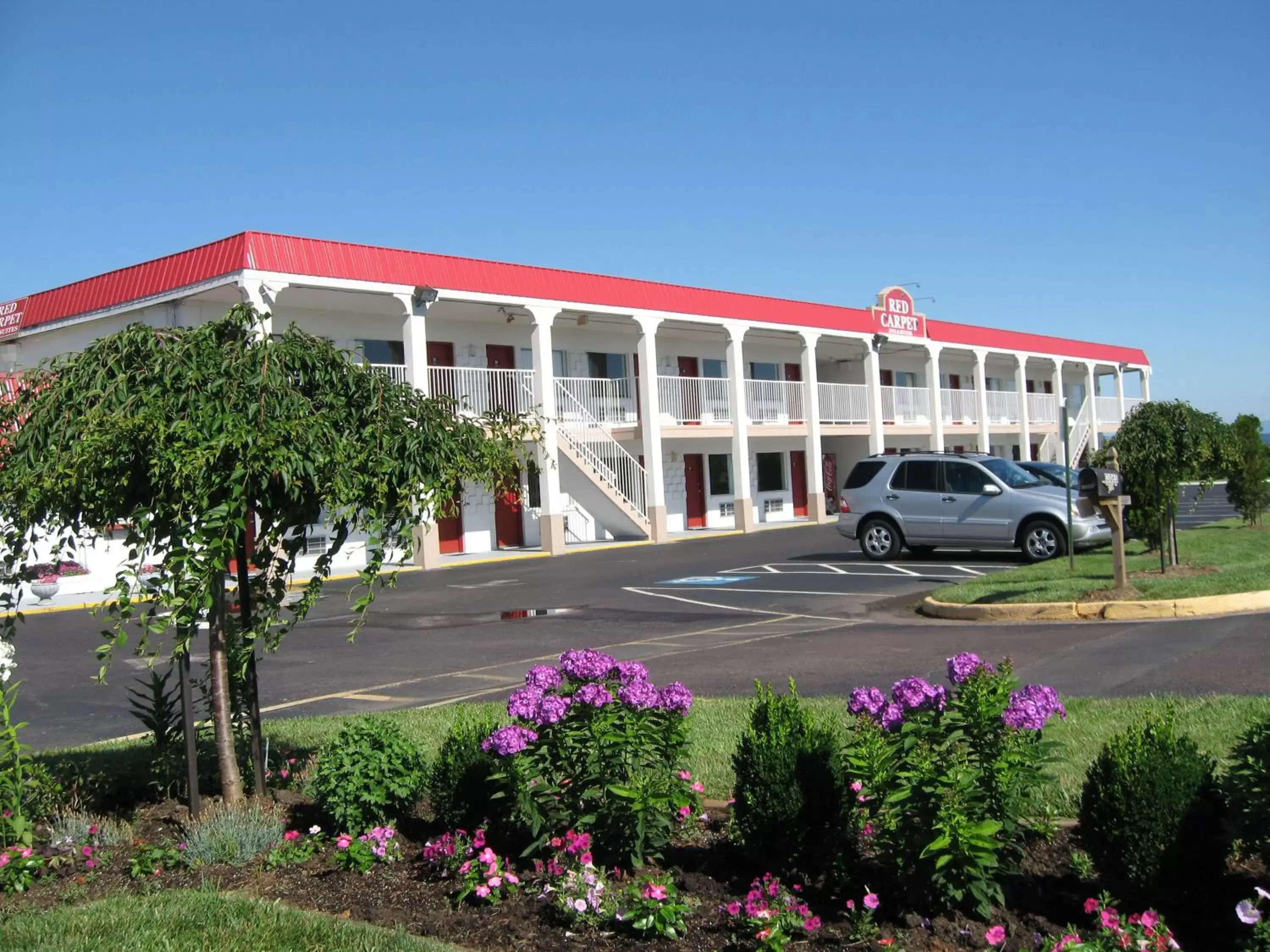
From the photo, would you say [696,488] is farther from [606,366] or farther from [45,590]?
[45,590]

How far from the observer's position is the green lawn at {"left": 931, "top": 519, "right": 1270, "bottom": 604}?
1267cm

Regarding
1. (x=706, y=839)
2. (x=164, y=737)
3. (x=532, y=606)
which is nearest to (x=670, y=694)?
(x=706, y=839)

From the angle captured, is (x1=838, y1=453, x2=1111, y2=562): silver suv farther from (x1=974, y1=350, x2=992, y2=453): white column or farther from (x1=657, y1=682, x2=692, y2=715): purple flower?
(x1=974, y1=350, x2=992, y2=453): white column

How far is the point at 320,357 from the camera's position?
5.75 meters

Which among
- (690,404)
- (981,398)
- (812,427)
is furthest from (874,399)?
(690,404)

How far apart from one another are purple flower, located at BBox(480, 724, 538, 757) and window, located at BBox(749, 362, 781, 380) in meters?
32.1

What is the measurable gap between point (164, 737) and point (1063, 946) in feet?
15.5

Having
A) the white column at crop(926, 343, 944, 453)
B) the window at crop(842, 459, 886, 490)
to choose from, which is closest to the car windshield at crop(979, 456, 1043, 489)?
the window at crop(842, 459, 886, 490)

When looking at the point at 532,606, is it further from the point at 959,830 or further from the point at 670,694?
the point at 959,830

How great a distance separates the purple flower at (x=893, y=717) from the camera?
13.5 feet

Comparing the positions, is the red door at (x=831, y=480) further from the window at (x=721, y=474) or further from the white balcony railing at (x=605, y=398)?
the white balcony railing at (x=605, y=398)

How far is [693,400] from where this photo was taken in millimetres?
30875

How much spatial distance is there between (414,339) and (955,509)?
36.0ft

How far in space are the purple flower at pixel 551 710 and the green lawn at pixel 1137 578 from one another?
946 cm
